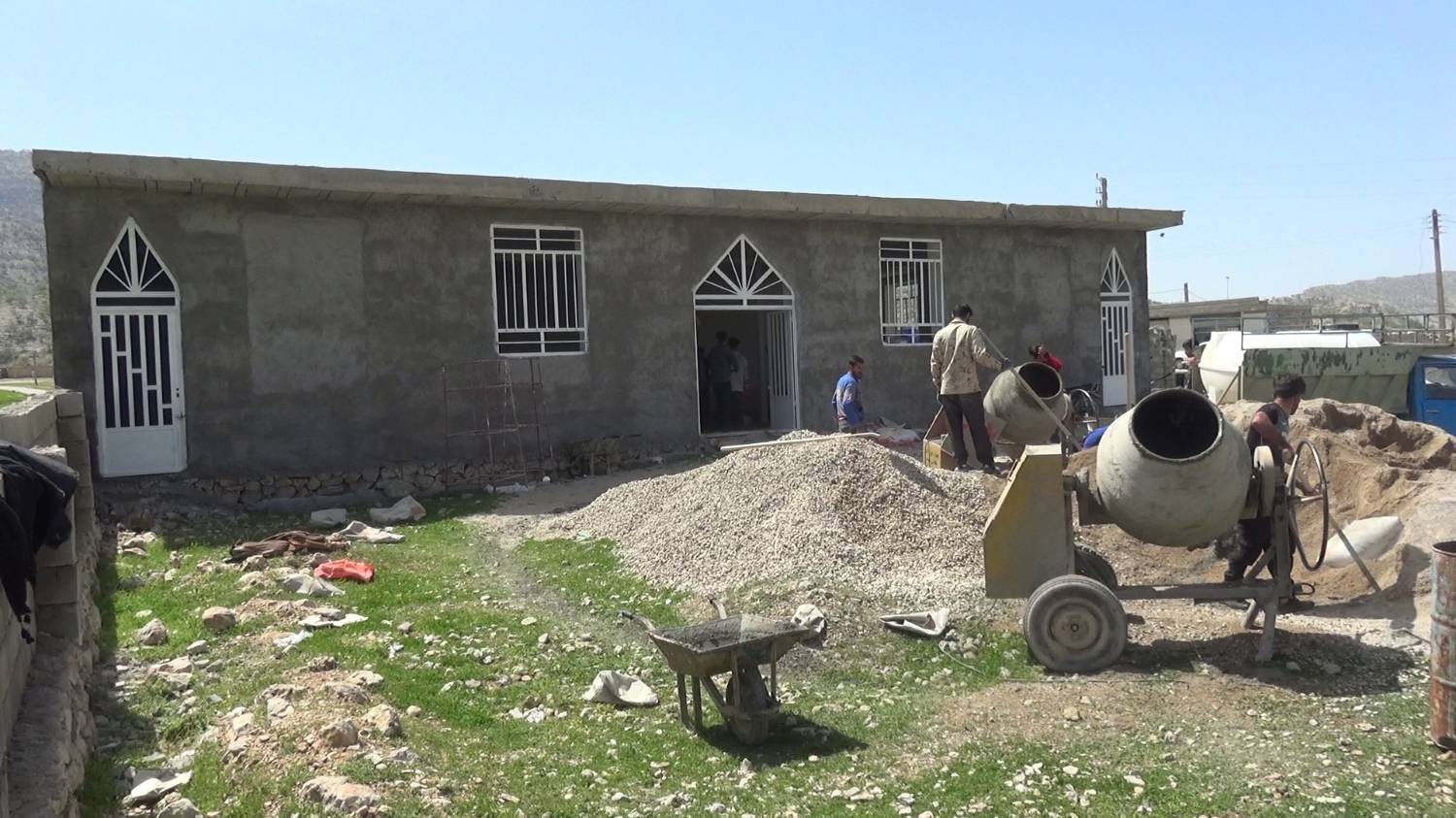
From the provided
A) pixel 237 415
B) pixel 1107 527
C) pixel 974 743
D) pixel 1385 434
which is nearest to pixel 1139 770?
pixel 974 743

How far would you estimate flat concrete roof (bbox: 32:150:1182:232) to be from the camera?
12266 mm

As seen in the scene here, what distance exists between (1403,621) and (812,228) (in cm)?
1077

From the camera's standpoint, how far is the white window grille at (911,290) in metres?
17.7

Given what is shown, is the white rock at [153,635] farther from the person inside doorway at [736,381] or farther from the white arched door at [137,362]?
the person inside doorway at [736,381]

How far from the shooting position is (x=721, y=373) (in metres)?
17.7

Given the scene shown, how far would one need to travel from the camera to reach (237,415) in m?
13.3

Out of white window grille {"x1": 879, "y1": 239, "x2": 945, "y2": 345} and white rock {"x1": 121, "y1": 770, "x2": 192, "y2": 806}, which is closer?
white rock {"x1": 121, "y1": 770, "x2": 192, "y2": 806}

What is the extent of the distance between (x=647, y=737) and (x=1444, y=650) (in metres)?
3.65

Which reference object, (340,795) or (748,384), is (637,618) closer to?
(340,795)

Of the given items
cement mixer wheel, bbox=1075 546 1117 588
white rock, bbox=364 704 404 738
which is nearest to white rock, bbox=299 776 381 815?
white rock, bbox=364 704 404 738

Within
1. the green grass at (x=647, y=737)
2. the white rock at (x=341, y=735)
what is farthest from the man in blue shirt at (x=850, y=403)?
the white rock at (x=341, y=735)

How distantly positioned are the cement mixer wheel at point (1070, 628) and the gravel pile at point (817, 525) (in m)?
1.14

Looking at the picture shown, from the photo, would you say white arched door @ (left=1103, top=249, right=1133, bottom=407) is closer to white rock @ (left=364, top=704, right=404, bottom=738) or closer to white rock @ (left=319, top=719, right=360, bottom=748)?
white rock @ (left=364, top=704, right=404, bottom=738)

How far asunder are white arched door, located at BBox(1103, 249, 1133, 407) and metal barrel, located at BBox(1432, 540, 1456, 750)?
15065 millimetres
